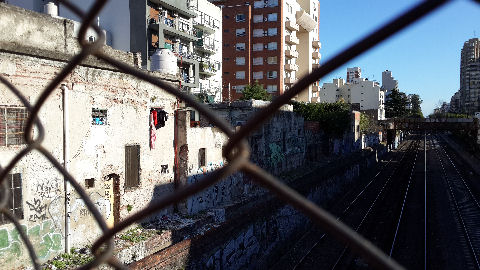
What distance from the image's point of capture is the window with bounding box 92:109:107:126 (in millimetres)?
12573

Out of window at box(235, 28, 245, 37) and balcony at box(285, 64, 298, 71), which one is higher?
window at box(235, 28, 245, 37)

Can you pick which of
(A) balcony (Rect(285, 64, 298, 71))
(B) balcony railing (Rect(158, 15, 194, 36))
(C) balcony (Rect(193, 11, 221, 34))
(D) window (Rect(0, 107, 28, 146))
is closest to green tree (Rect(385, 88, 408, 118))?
(A) balcony (Rect(285, 64, 298, 71))

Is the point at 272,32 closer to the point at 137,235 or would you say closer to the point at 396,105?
the point at 137,235

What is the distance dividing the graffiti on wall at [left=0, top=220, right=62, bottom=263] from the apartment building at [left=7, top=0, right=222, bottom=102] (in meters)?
14.7

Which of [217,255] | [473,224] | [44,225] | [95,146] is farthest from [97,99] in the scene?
[473,224]

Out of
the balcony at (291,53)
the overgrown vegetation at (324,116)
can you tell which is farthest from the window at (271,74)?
the overgrown vegetation at (324,116)

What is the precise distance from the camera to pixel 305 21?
5684 centimetres

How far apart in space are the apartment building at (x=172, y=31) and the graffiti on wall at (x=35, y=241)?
48.3 ft

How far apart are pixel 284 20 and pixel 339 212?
35.7m

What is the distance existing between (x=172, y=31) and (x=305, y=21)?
94.6 ft

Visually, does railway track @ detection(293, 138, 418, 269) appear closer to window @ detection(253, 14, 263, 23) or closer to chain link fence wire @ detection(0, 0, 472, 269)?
chain link fence wire @ detection(0, 0, 472, 269)

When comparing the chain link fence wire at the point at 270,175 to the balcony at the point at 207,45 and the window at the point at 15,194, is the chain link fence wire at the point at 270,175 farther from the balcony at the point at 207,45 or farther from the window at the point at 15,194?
the balcony at the point at 207,45

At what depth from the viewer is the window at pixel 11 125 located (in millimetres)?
10062

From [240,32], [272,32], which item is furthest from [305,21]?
[240,32]
